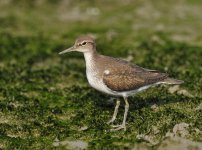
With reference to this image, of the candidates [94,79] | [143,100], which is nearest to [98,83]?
[94,79]

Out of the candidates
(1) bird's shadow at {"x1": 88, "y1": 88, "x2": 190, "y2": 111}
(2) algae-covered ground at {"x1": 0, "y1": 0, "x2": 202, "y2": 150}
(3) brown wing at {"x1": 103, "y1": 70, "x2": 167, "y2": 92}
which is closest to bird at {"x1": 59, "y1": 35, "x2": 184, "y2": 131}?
(3) brown wing at {"x1": 103, "y1": 70, "x2": 167, "y2": 92}

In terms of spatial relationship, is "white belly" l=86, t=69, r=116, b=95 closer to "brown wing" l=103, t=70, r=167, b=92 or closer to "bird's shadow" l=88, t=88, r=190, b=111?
"brown wing" l=103, t=70, r=167, b=92

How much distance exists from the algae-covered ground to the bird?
0.82 m

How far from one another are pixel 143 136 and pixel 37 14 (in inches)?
616

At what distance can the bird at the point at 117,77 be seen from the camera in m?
13.5

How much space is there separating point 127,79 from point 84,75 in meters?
4.98

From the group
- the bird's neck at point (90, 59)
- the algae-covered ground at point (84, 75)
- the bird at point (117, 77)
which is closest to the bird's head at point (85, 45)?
the bird at point (117, 77)

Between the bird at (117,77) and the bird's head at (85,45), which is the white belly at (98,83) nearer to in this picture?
the bird at (117,77)

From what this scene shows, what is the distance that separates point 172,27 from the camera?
24984 mm

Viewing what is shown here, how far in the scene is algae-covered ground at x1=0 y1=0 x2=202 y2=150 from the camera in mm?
13172

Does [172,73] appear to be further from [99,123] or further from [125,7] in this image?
[125,7]

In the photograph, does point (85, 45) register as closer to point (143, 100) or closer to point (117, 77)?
point (117, 77)

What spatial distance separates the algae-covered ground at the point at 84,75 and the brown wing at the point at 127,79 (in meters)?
0.96

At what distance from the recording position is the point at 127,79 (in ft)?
44.7
